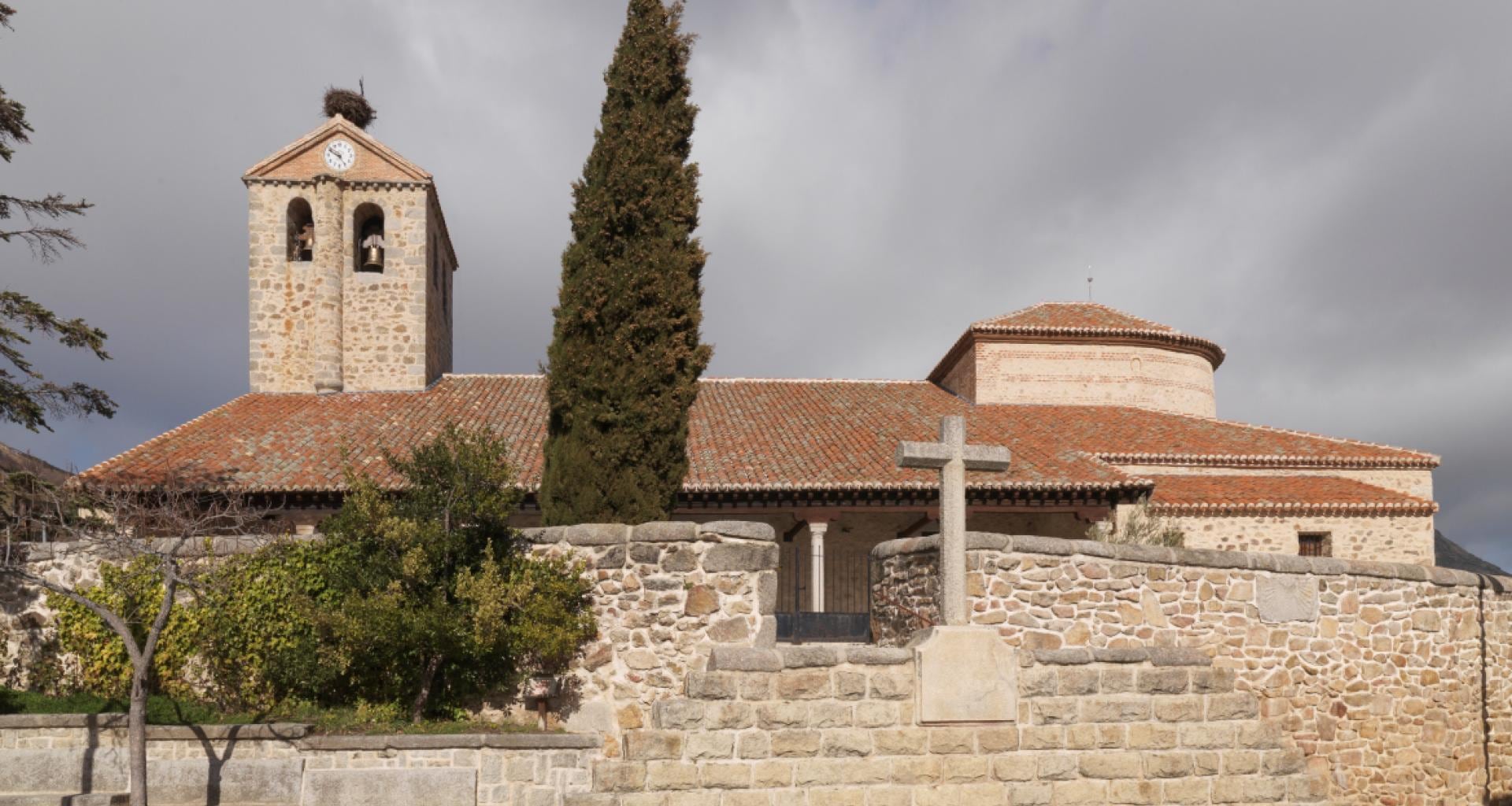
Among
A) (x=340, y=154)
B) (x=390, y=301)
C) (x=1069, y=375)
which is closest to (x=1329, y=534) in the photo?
(x=1069, y=375)

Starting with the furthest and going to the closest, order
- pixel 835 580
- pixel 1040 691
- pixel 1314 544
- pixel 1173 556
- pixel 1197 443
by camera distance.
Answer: pixel 1197 443
pixel 835 580
pixel 1314 544
pixel 1173 556
pixel 1040 691

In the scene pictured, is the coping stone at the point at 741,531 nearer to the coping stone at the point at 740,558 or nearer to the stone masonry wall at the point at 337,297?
the coping stone at the point at 740,558

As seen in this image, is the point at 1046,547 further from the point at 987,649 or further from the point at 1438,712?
the point at 1438,712

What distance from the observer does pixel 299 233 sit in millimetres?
21688

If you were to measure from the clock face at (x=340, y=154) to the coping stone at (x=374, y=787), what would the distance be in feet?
52.2

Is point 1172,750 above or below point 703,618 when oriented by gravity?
below

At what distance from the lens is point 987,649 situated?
7316mm

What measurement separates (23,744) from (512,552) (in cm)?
404

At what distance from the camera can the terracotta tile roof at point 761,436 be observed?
611 inches

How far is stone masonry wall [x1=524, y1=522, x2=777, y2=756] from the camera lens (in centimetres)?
902

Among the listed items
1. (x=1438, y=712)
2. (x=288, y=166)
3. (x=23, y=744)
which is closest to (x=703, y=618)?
(x=23, y=744)

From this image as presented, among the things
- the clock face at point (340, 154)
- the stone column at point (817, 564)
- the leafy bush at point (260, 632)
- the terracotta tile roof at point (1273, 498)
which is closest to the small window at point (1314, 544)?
the terracotta tile roof at point (1273, 498)

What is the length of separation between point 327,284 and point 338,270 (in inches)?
15.0

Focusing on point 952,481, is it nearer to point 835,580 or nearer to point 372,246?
point 835,580
